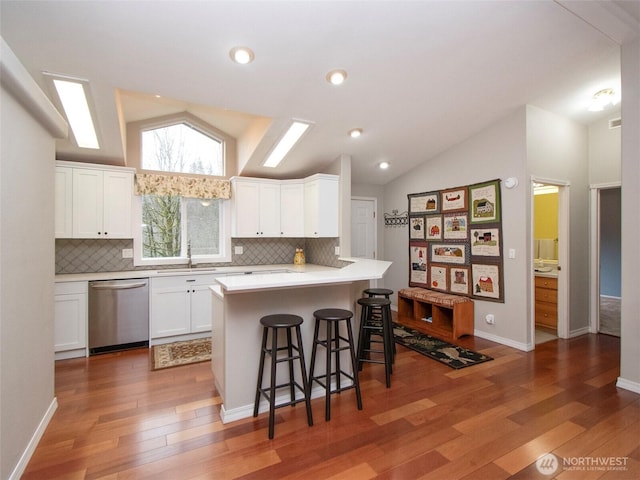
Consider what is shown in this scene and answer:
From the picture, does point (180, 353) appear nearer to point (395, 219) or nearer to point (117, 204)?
point (117, 204)

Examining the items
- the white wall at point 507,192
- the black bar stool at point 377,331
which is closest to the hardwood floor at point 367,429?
the black bar stool at point 377,331

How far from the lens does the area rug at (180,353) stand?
333 cm

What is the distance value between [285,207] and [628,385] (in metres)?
4.23

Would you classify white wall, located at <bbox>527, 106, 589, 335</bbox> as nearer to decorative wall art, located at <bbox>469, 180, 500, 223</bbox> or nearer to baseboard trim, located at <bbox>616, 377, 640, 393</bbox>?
decorative wall art, located at <bbox>469, 180, 500, 223</bbox>

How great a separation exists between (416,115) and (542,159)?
161cm

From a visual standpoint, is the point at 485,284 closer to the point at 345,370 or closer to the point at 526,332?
the point at 526,332

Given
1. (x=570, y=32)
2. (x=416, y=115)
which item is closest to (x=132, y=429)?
(x=416, y=115)

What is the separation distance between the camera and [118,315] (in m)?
3.65

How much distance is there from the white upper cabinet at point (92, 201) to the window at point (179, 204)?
0.30 m

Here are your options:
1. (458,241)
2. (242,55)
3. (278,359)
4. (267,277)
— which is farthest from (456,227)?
(242,55)

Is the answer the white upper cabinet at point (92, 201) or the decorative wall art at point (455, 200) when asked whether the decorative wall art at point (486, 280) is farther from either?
the white upper cabinet at point (92, 201)

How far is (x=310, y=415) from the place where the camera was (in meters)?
2.22

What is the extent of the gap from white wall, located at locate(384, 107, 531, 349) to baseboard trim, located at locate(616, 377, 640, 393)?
923 millimetres

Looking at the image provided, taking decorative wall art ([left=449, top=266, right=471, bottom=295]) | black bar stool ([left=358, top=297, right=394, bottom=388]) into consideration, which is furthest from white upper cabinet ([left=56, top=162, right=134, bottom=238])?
decorative wall art ([left=449, top=266, right=471, bottom=295])
